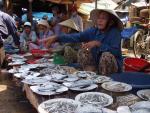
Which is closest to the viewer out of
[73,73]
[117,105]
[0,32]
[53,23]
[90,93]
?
[117,105]

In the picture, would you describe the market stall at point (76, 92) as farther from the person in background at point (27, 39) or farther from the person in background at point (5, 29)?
the person in background at point (27, 39)

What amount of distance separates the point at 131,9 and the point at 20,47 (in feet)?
28.9

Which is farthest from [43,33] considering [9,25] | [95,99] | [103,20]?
[95,99]

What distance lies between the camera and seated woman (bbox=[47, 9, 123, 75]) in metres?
4.64

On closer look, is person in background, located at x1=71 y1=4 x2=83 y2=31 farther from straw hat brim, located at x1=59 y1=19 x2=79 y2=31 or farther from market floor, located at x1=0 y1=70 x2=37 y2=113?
market floor, located at x1=0 y1=70 x2=37 y2=113

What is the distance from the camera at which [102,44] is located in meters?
4.80

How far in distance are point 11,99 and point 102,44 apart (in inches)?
76.2


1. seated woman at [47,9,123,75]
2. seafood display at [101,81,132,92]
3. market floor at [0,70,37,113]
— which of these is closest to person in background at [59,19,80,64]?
seated woman at [47,9,123,75]

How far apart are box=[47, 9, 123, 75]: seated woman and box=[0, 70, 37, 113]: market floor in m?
1.14

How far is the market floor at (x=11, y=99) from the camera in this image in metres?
4.98

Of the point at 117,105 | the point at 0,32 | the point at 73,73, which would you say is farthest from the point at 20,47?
the point at 117,105

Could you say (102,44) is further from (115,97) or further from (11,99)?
(11,99)

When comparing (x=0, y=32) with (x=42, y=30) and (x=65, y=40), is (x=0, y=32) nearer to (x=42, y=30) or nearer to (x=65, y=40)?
(x=42, y=30)

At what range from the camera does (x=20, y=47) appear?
6.92 meters
